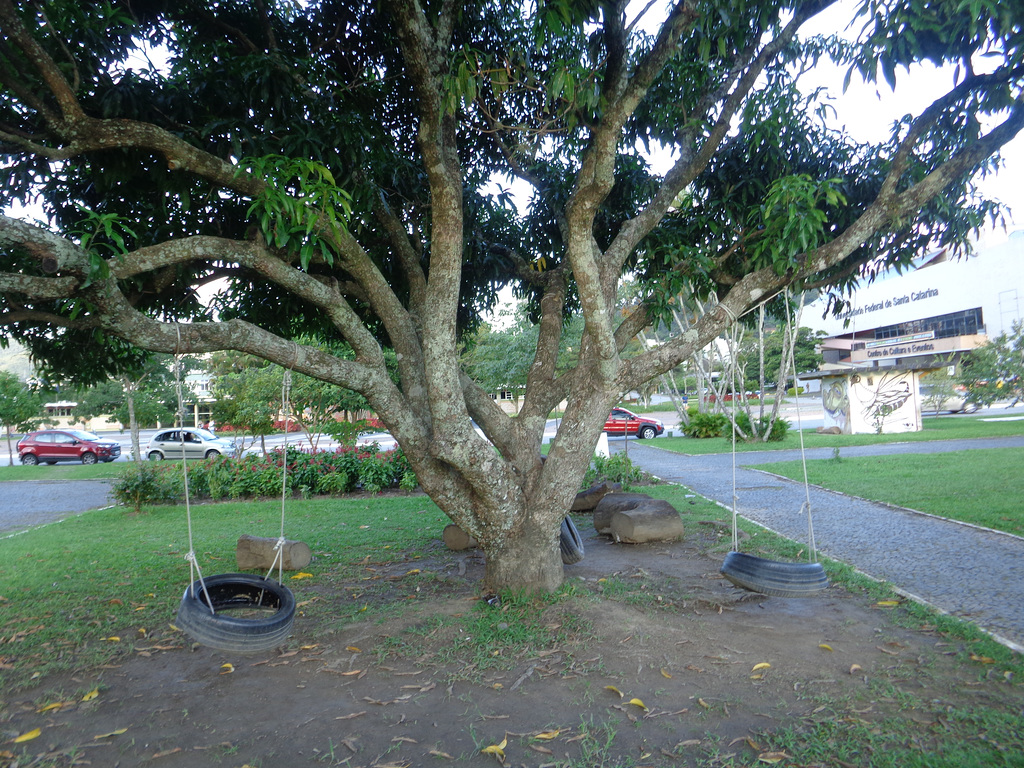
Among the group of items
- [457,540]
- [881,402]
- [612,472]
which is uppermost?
[881,402]

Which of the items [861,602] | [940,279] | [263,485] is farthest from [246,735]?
[940,279]

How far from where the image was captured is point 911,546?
720 centimetres

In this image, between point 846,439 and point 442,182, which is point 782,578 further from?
point 846,439

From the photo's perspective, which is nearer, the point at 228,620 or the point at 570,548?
the point at 228,620

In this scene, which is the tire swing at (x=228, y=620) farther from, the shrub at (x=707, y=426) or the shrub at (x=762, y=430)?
the shrub at (x=707, y=426)

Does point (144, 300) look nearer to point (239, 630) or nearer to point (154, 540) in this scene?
point (239, 630)

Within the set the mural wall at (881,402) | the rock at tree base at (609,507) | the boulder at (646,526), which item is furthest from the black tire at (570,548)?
the mural wall at (881,402)

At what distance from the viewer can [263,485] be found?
13141 millimetres

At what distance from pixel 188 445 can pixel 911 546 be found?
2255 centimetres

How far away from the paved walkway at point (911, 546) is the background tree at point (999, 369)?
16.1 metres

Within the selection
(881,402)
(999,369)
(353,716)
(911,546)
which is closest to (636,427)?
(881,402)

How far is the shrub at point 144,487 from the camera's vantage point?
1217 centimetres

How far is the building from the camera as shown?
109 feet

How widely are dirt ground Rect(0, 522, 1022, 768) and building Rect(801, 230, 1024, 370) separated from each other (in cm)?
2675
